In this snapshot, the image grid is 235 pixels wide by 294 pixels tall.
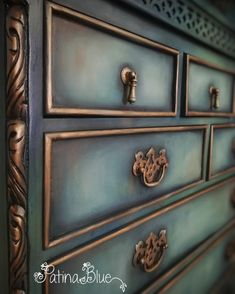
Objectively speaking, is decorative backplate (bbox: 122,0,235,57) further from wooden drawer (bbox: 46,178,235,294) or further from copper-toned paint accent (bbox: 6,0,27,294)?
wooden drawer (bbox: 46,178,235,294)

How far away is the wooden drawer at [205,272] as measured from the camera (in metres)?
0.72

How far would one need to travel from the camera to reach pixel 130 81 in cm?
50

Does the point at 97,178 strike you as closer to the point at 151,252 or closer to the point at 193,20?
the point at 151,252

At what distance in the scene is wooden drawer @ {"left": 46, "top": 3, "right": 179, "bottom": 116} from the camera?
15.5 inches

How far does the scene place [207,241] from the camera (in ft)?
2.75

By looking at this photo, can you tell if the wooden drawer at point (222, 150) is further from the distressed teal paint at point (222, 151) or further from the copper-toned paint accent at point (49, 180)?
the copper-toned paint accent at point (49, 180)

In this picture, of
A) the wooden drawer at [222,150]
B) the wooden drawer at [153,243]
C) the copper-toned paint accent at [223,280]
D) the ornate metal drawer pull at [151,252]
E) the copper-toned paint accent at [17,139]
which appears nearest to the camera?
the copper-toned paint accent at [17,139]

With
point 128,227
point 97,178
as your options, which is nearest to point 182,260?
point 128,227

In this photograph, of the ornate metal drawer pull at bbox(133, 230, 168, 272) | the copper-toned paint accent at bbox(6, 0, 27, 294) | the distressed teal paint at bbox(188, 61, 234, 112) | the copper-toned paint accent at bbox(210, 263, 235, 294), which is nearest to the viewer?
the copper-toned paint accent at bbox(6, 0, 27, 294)

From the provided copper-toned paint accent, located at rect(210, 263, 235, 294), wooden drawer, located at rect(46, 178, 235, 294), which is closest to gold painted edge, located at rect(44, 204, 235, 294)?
wooden drawer, located at rect(46, 178, 235, 294)

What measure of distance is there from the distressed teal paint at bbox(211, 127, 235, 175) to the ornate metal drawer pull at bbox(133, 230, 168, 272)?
0.29 m

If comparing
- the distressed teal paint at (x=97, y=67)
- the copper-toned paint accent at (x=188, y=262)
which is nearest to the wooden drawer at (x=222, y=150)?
the copper-toned paint accent at (x=188, y=262)

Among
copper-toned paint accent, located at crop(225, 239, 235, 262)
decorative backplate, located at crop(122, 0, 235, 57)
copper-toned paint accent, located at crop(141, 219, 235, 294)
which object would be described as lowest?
copper-toned paint accent, located at crop(225, 239, 235, 262)

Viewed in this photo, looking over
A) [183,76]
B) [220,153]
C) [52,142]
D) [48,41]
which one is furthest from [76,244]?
[220,153]
